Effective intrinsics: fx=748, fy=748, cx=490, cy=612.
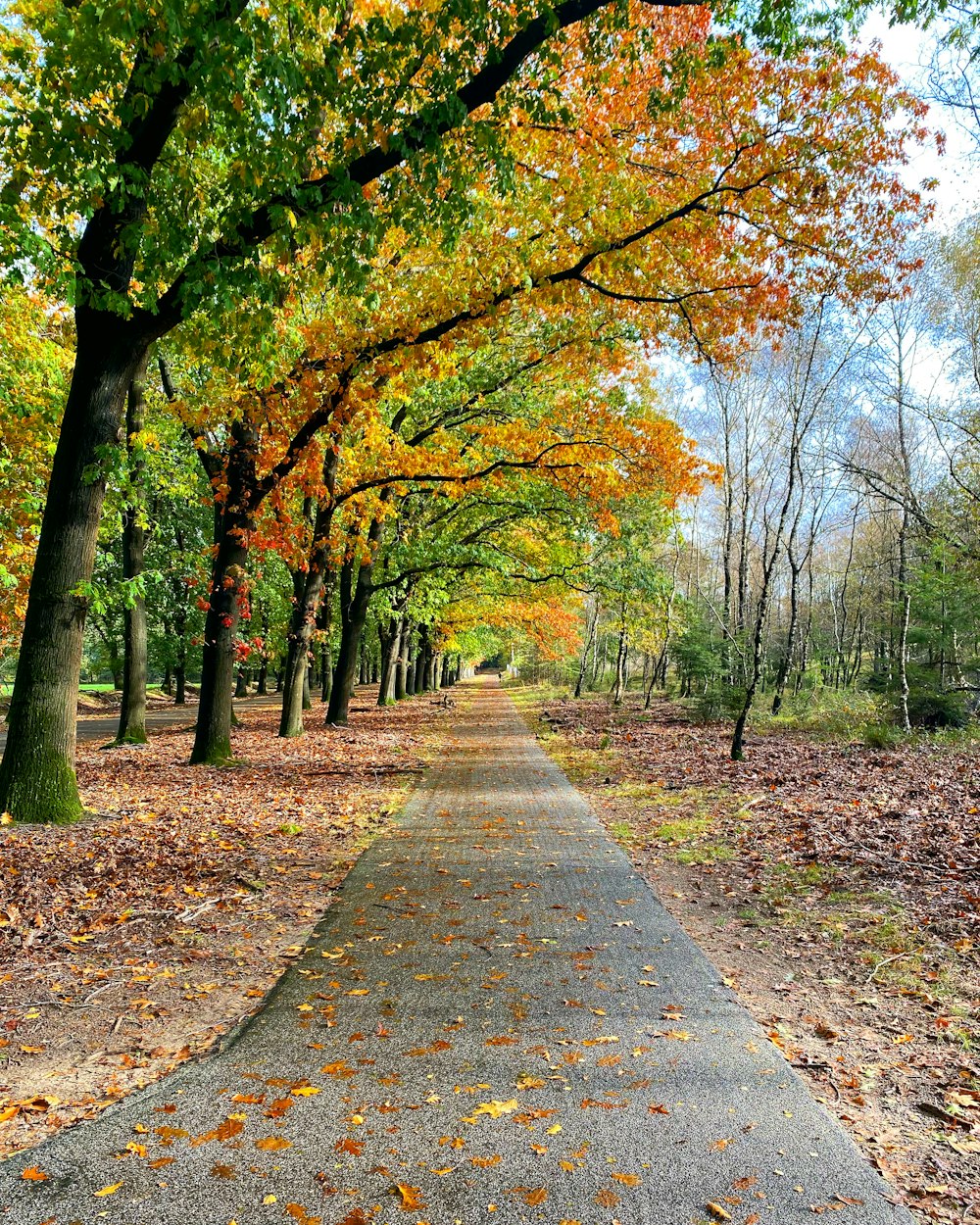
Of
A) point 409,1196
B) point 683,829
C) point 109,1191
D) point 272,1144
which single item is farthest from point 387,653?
point 409,1196

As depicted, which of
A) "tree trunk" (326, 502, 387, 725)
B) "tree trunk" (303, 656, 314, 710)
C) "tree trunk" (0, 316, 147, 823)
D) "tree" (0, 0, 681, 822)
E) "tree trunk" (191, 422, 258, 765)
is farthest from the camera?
"tree trunk" (326, 502, 387, 725)

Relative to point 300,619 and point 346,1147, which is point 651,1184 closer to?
point 346,1147

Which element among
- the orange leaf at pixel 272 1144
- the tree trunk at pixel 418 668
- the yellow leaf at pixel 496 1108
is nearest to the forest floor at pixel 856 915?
the yellow leaf at pixel 496 1108

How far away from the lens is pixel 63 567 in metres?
6.79

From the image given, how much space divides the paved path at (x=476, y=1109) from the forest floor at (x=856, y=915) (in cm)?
30

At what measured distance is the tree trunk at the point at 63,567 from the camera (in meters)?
6.73

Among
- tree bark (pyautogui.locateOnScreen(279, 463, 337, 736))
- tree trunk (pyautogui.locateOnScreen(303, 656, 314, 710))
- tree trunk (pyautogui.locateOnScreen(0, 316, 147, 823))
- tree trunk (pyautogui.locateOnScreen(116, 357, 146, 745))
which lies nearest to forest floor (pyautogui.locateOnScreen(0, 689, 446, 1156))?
tree trunk (pyautogui.locateOnScreen(0, 316, 147, 823))

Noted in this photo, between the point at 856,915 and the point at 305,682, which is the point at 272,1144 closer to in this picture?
the point at 856,915

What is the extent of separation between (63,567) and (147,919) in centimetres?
333

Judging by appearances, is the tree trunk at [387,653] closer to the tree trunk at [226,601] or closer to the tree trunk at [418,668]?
the tree trunk at [418,668]

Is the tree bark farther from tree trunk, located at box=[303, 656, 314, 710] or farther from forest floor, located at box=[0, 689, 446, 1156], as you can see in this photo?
forest floor, located at box=[0, 689, 446, 1156]

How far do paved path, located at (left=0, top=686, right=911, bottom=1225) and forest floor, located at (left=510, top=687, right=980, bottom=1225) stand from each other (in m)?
0.30

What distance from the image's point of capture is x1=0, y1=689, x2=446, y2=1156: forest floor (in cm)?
346

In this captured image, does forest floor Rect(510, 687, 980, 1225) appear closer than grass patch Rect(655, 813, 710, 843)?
Yes
